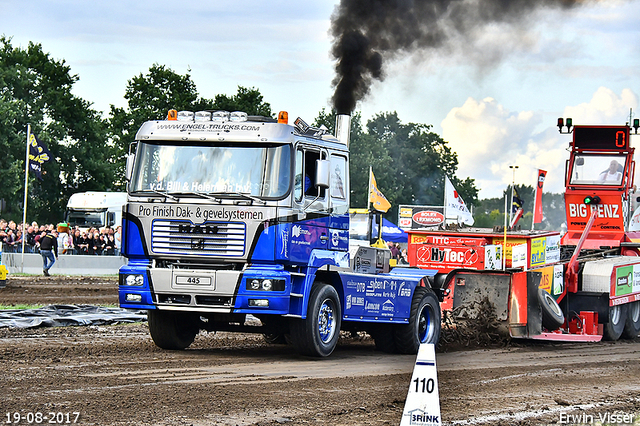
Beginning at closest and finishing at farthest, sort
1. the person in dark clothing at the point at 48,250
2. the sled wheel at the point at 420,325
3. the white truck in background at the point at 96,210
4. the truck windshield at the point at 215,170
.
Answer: the truck windshield at the point at 215,170 → the sled wheel at the point at 420,325 → the person in dark clothing at the point at 48,250 → the white truck in background at the point at 96,210

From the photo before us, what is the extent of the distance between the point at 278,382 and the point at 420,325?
15.5 feet

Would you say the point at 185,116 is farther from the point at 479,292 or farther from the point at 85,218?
the point at 85,218

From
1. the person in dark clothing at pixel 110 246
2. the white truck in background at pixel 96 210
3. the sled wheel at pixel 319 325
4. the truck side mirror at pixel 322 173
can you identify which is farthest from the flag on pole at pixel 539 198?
the white truck in background at pixel 96 210

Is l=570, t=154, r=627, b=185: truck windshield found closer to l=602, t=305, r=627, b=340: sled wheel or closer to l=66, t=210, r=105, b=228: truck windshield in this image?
l=602, t=305, r=627, b=340: sled wheel

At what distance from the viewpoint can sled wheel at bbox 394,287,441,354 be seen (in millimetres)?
13594

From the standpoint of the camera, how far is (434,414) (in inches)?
255

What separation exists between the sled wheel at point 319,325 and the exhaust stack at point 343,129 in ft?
8.61

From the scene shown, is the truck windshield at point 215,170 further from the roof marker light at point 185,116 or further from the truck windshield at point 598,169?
the truck windshield at point 598,169

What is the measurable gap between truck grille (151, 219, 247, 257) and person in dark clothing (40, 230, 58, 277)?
18.1 metres

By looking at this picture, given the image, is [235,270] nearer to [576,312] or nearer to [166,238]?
[166,238]

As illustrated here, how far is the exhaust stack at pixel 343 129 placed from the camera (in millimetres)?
14058

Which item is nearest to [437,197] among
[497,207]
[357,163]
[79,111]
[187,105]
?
[357,163]

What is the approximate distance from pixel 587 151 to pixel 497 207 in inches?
5001

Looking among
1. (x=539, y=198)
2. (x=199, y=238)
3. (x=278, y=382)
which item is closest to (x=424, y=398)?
(x=278, y=382)
